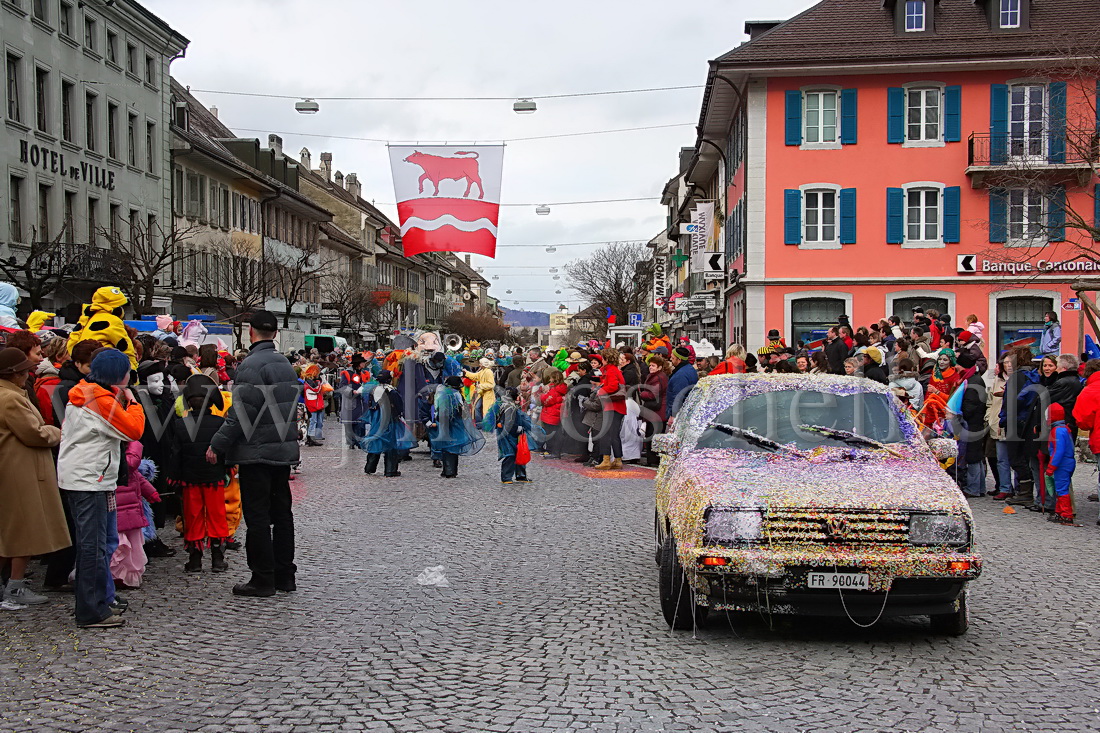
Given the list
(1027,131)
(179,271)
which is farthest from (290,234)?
(1027,131)

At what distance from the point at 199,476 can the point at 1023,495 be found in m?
9.60

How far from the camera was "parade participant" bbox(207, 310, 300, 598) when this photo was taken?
7.90m

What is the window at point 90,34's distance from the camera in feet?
124

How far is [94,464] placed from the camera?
22.9 ft

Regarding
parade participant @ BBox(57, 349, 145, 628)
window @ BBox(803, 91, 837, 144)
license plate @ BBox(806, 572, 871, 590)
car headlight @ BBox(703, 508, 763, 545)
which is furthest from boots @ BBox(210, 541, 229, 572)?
window @ BBox(803, 91, 837, 144)

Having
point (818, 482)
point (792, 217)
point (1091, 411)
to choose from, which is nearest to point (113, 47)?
point (792, 217)

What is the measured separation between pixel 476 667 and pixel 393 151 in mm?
9820

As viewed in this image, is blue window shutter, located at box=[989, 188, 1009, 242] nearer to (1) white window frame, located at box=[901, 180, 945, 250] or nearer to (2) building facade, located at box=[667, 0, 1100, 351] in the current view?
(2) building facade, located at box=[667, 0, 1100, 351]

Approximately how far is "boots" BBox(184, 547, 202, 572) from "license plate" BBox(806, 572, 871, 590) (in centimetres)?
506

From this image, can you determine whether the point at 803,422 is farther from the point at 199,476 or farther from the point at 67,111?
the point at 67,111

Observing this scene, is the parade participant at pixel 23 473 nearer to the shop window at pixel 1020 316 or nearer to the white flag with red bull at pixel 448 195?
the white flag with red bull at pixel 448 195

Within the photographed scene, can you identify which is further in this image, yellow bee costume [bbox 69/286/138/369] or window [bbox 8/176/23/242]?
window [bbox 8/176/23/242]

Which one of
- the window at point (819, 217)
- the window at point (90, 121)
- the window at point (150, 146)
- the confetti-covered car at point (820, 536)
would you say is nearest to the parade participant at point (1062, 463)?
the confetti-covered car at point (820, 536)

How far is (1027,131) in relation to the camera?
3231 centimetres
